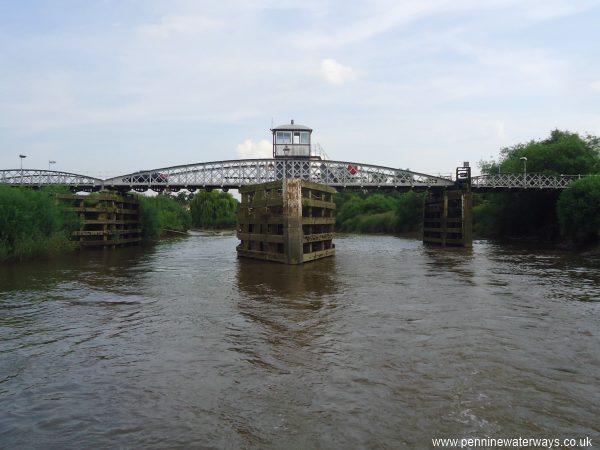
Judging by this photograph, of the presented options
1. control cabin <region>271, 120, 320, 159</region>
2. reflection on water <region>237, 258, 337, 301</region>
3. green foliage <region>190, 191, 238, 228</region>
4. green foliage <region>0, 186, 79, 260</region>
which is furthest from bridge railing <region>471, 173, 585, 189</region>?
green foliage <region>190, 191, 238, 228</region>

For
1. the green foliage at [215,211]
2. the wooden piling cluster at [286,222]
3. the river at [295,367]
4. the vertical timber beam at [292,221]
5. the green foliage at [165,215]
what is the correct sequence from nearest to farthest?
the river at [295,367], the vertical timber beam at [292,221], the wooden piling cluster at [286,222], the green foliage at [165,215], the green foliage at [215,211]

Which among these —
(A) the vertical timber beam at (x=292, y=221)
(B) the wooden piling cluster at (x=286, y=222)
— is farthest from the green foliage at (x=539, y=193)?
(A) the vertical timber beam at (x=292, y=221)

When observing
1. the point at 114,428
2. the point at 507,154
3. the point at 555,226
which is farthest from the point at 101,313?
the point at 507,154

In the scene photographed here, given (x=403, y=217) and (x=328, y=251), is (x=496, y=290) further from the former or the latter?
A: (x=403, y=217)

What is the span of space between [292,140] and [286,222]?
1449 inches

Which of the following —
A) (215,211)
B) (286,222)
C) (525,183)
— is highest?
(525,183)

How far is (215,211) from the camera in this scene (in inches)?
3969

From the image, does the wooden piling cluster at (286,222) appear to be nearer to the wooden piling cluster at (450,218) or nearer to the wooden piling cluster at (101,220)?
the wooden piling cluster at (101,220)

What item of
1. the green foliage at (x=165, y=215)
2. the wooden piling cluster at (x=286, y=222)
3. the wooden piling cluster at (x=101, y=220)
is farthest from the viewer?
the green foliage at (x=165, y=215)

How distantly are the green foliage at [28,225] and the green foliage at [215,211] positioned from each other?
6947 cm

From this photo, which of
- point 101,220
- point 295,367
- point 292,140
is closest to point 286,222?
point 295,367

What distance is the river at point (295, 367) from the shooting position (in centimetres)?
571

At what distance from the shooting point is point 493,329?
10367 mm

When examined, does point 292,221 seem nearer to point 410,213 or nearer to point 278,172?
point 278,172
